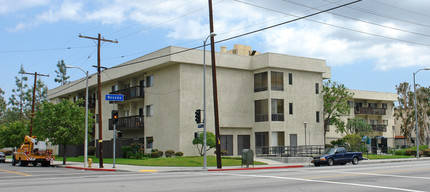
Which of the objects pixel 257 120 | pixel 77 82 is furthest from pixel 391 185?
pixel 77 82

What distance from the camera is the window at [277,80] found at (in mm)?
43031

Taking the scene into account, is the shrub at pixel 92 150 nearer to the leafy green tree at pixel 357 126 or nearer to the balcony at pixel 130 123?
the balcony at pixel 130 123

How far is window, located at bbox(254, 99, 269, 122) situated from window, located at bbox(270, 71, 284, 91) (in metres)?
1.79

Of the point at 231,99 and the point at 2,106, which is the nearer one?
the point at 231,99

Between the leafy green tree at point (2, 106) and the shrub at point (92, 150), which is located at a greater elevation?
the leafy green tree at point (2, 106)

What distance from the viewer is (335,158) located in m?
32.1

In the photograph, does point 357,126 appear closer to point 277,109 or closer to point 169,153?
point 277,109

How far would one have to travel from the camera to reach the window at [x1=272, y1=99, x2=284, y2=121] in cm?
4253

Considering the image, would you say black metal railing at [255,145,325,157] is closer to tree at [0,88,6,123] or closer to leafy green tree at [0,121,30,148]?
leafy green tree at [0,121,30,148]

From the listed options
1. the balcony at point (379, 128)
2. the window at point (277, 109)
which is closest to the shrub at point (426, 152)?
the balcony at point (379, 128)

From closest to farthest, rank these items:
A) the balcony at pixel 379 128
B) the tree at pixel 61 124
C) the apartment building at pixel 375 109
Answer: the tree at pixel 61 124
the apartment building at pixel 375 109
the balcony at pixel 379 128

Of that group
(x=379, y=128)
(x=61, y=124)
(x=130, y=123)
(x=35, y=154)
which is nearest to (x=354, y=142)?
(x=130, y=123)

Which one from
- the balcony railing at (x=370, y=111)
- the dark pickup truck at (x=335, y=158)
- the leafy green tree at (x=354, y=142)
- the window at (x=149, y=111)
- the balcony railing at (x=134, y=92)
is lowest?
the dark pickup truck at (x=335, y=158)

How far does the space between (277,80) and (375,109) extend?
2900 centimetres
